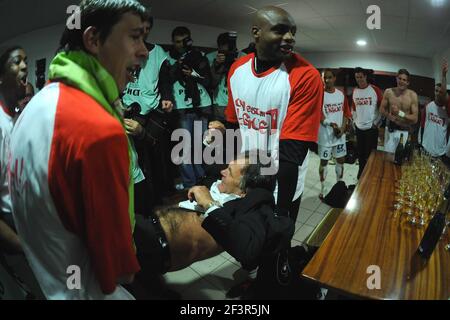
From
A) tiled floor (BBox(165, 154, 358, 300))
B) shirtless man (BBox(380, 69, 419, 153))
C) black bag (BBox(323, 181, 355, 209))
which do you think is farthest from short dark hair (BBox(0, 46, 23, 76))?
shirtless man (BBox(380, 69, 419, 153))

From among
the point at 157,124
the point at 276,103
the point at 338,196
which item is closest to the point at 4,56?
the point at 276,103

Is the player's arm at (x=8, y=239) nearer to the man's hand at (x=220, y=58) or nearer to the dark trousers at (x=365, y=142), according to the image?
the man's hand at (x=220, y=58)

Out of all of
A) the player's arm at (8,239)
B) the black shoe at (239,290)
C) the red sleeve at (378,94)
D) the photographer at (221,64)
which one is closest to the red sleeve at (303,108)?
the black shoe at (239,290)

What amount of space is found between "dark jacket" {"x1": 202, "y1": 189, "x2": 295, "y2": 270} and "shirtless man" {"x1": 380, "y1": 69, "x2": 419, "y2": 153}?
9.07 ft

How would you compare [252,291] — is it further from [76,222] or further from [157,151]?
[157,151]

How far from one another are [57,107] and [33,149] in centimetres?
10

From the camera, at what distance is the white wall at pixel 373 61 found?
340cm

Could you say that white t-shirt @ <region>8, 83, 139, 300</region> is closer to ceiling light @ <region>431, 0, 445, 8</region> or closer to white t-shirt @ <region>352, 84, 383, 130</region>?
ceiling light @ <region>431, 0, 445, 8</region>

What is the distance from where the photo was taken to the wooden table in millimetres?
686

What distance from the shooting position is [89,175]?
0.42 metres

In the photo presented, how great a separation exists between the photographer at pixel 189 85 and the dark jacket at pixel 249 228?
1365 mm

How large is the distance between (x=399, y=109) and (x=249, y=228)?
309 cm

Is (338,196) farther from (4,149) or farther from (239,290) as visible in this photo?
(4,149)

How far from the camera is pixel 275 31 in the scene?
1.08 meters
